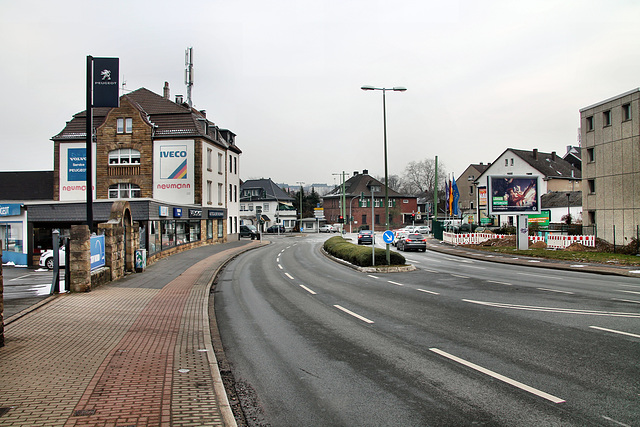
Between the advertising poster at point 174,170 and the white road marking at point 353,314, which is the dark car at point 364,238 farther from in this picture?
the white road marking at point 353,314

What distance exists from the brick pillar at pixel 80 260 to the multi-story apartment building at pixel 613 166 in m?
30.8

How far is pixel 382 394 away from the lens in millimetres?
5867

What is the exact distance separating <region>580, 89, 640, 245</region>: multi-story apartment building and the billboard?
4.22 m

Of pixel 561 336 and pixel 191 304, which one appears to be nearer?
pixel 561 336

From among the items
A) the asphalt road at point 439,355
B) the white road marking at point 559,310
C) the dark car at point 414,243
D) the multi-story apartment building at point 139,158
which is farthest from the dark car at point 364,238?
the white road marking at point 559,310

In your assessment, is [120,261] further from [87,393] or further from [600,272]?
[600,272]

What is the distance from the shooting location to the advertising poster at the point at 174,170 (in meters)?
41.1

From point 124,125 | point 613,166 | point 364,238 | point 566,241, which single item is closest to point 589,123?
point 613,166

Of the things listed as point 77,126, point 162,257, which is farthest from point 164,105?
point 162,257

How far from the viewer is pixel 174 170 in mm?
41062

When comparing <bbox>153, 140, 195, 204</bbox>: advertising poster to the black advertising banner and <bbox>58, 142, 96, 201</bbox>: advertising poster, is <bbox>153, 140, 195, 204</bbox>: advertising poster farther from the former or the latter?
the black advertising banner

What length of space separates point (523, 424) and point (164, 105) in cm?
4508

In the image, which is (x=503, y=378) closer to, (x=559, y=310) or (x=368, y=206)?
(x=559, y=310)

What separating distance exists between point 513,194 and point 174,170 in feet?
98.4
